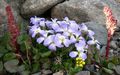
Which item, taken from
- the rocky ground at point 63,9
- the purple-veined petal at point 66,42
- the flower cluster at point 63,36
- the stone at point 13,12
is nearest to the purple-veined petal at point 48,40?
the flower cluster at point 63,36

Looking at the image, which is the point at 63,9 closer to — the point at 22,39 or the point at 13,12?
the point at 13,12

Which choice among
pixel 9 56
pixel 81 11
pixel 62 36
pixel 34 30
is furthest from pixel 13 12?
pixel 62 36

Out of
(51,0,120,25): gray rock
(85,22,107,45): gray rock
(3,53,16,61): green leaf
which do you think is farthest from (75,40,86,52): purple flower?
(51,0,120,25): gray rock

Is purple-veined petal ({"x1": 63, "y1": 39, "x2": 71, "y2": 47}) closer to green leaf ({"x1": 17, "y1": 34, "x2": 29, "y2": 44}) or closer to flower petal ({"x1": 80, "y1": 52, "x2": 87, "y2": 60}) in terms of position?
flower petal ({"x1": 80, "y1": 52, "x2": 87, "y2": 60})

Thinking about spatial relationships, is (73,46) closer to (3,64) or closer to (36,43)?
(36,43)

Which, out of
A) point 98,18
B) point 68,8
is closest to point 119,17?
point 98,18
